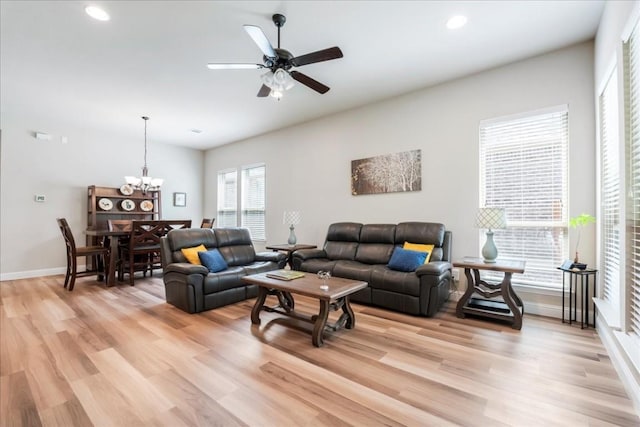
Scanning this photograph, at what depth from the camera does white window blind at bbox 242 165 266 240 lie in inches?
252

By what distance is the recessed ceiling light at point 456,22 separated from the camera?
103 inches

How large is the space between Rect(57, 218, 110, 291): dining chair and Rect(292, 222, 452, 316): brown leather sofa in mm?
3434

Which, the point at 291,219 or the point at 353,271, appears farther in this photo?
the point at 291,219

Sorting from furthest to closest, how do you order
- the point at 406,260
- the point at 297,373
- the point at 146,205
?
the point at 146,205, the point at 406,260, the point at 297,373

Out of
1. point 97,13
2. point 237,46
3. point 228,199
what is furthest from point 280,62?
point 228,199

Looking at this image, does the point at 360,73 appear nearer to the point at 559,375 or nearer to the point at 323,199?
the point at 323,199

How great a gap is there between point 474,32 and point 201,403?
3889 millimetres

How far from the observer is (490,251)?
3184 mm

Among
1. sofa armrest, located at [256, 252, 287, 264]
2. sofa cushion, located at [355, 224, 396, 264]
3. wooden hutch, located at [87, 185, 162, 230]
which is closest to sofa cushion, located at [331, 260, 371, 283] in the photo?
sofa cushion, located at [355, 224, 396, 264]

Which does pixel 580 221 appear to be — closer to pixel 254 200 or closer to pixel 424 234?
pixel 424 234

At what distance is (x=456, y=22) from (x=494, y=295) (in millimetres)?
2763

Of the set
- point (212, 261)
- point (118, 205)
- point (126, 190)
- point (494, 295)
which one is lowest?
point (494, 295)

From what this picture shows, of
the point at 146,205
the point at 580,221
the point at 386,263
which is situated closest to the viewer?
the point at 580,221

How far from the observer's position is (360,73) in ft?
11.9
